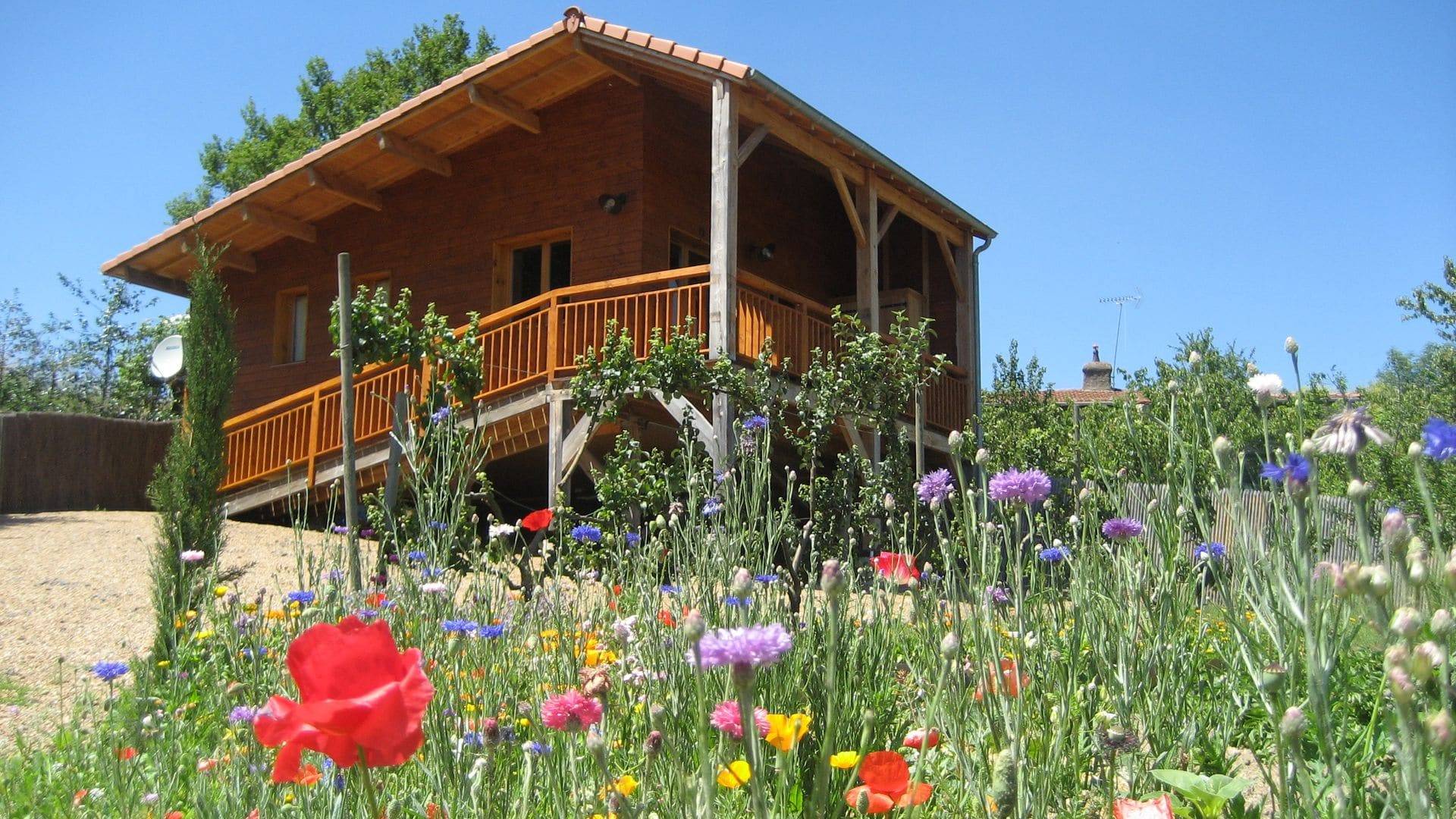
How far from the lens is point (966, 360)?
1232cm

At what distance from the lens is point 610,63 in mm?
10305

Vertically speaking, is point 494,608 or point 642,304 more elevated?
point 642,304

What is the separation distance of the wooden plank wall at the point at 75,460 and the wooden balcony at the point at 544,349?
397cm

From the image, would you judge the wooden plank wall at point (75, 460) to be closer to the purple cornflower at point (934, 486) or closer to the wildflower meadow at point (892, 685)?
the wildflower meadow at point (892, 685)

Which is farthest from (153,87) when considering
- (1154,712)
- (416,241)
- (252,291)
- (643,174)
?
(1154,712)

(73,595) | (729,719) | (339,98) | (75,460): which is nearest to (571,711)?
(729,719)

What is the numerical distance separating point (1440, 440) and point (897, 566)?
1346mm

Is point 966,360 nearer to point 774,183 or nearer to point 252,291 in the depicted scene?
point 774,183

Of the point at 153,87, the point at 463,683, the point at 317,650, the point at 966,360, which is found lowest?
the point at 463,683

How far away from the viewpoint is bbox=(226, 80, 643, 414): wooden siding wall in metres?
11.0

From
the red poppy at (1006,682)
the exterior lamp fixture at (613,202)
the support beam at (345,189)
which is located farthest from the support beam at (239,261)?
the red poppy at (1006,682)

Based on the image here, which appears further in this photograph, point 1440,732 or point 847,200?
point 847,200

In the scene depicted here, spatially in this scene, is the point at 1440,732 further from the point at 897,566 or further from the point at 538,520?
the point at 538,520

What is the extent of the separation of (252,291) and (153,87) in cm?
430
